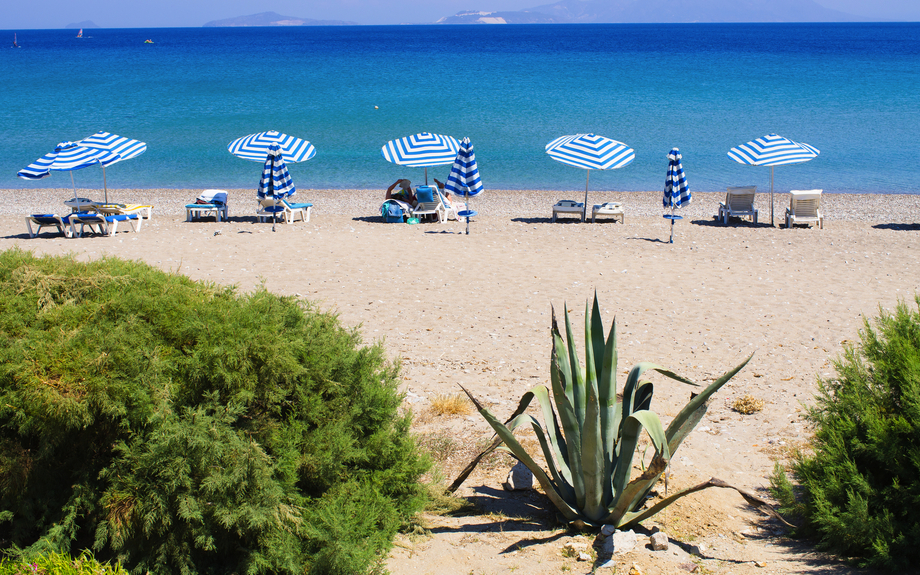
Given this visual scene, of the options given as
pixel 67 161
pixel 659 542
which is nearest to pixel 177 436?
pixel 659 542

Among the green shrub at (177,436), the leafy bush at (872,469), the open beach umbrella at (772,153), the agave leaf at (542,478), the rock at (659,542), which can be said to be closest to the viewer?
the green shrub at (177,436)

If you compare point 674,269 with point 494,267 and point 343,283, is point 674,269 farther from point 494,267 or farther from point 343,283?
point 343,283

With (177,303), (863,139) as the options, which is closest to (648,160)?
(863,139)

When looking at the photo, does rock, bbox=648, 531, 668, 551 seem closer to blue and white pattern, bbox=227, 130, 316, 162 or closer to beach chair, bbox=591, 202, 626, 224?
beach chair, bbox=591, 202, 626, 224

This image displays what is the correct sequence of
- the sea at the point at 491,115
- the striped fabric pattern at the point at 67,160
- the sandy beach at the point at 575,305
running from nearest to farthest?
the sandy beach at the point at 575,305, the striped fabric pattern at the point at 67,160, the sea at the point at 491,115

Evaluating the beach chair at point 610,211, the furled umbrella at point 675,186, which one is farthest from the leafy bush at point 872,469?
the beach chair at point 610,211

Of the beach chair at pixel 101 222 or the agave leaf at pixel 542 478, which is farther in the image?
the beach chair at pixel 101 222

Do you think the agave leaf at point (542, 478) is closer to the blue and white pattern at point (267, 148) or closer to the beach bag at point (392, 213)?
the beach bag at point (392, 213)

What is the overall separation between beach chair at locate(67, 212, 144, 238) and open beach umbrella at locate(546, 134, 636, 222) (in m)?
8.88

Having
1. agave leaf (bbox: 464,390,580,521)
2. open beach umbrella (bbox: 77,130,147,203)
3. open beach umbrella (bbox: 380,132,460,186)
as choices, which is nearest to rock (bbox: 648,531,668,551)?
agave leaf (bbox: 464,390,580,521)

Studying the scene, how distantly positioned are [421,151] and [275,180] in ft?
11.0

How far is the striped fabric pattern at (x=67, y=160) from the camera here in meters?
13.5

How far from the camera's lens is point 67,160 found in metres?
13.6

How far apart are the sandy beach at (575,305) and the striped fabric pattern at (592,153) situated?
137 centimetres
